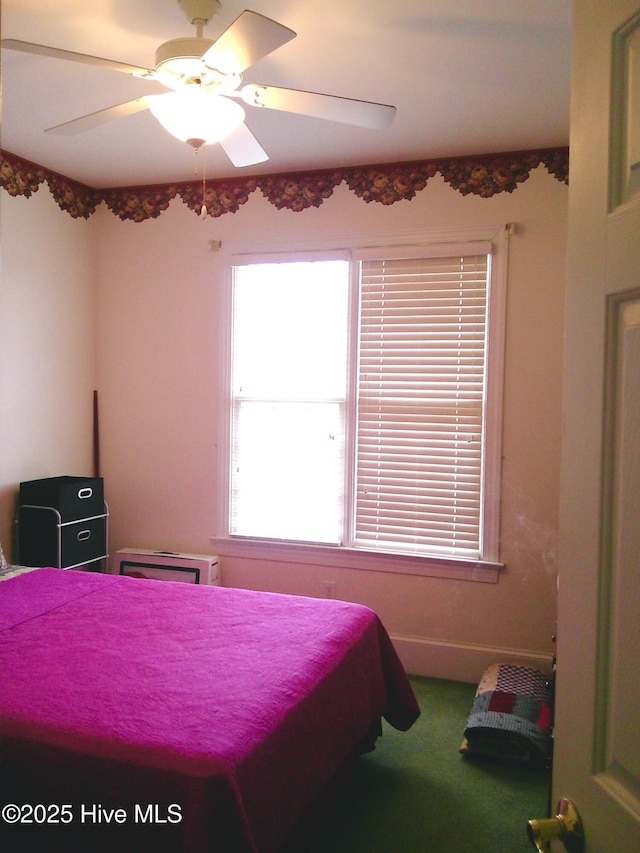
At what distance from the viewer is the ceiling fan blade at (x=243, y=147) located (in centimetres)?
245

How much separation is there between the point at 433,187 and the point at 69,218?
2274 mm

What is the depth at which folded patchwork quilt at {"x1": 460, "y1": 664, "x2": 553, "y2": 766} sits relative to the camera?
2.84 m

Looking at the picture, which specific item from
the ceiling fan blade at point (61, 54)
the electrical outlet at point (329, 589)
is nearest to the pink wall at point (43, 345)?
the electrical outlet at point (329, 589)

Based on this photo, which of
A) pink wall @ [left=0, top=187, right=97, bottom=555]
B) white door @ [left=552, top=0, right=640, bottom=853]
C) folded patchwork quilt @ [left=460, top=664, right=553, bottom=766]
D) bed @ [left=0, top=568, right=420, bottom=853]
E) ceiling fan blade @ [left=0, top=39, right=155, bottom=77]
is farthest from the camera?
pink wall @ [left=0, top=187, right=97, bottom=555]

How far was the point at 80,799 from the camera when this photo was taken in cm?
168

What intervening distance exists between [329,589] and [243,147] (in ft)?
8.16

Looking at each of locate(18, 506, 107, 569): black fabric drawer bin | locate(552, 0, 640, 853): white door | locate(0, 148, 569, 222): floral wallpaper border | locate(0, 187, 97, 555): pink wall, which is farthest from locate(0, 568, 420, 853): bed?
locate(0, 148, 569, 222): floral wallpaper border

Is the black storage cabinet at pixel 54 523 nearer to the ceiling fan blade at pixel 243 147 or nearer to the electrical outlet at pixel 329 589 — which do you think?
the electrical outlet at pixel 329 589

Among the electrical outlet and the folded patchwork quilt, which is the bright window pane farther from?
the folded patchwork quilt

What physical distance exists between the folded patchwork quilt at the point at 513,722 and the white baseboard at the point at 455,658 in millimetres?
267

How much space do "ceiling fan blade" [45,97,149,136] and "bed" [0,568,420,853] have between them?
1.87 m

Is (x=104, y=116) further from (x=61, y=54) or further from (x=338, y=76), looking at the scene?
(x=338, y=76)

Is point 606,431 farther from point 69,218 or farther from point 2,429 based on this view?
point 69,218

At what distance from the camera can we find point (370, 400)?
3861 millimetres
